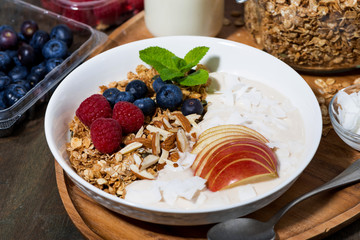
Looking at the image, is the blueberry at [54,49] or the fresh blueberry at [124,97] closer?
the fresh blueberry at [124,97]

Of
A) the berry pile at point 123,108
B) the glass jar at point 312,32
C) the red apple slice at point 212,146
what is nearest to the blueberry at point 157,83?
the berry pile at point 123,108

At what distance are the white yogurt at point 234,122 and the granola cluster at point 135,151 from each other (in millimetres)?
23

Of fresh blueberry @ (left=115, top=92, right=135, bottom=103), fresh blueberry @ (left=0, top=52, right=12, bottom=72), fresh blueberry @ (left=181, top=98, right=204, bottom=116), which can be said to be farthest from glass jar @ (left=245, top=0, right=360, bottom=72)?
fresh blueberry @ (left=0, top=52, right=12, bottom=72)

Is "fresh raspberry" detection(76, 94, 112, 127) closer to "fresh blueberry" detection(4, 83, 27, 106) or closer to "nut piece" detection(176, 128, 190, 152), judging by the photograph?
"nut piece" detection(176, 128, 190, 152)

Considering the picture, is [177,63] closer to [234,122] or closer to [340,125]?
[234,122]

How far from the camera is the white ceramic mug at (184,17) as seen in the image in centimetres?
137

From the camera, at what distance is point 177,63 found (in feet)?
3.86

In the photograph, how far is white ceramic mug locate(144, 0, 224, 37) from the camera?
137cm

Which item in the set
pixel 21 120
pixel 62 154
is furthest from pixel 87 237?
pixel 21 120

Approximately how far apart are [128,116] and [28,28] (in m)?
0.69

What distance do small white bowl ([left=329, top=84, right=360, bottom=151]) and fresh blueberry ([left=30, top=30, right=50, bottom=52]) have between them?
910 mm

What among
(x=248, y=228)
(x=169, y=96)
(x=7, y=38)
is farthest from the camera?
(x=7, y=38)

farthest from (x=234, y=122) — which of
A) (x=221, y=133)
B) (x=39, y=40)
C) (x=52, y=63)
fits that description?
(x=39, y=40)

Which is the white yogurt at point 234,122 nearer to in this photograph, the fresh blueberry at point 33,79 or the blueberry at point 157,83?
the blueberry at point 157,83
